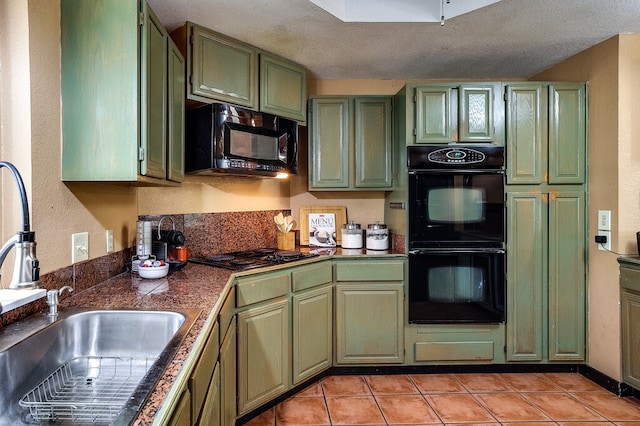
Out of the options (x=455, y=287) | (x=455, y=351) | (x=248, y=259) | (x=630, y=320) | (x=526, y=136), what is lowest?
(x=455, y=351)

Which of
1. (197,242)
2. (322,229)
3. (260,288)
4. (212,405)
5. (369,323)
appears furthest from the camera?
(322,229)

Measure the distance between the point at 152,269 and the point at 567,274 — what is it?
2.70m

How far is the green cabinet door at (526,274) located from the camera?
8.97ft

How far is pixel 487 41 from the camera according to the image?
8.27 ft

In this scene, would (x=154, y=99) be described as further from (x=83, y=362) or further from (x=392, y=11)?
(x=392, y=11)

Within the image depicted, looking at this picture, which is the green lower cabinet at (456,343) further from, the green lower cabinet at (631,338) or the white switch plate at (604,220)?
the white switch plate at (604,220)

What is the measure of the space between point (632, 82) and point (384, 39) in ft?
5.22

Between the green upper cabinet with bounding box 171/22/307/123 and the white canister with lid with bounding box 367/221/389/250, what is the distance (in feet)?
3.19

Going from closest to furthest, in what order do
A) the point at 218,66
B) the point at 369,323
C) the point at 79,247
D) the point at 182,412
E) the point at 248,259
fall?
1. the point at 182,412
2. the point at 79,247
3. the point at 218,66
4. the point at 248,259
5. the point at 369,323

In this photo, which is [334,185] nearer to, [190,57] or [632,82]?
[190,57]

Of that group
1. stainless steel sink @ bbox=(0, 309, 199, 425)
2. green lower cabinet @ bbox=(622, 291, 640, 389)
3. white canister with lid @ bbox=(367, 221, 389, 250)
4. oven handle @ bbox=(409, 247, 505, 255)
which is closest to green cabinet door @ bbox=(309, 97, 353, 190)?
white canister with lid @ bbox=(367, 221, 389, 250)

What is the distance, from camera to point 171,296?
1562mm

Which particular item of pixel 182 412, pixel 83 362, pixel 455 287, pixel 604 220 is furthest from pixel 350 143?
pixel 182 412

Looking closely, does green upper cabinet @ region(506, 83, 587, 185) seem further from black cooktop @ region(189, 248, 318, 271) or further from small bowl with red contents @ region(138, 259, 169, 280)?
small bowl with red contents @ region(138, 259, 169, 280)
